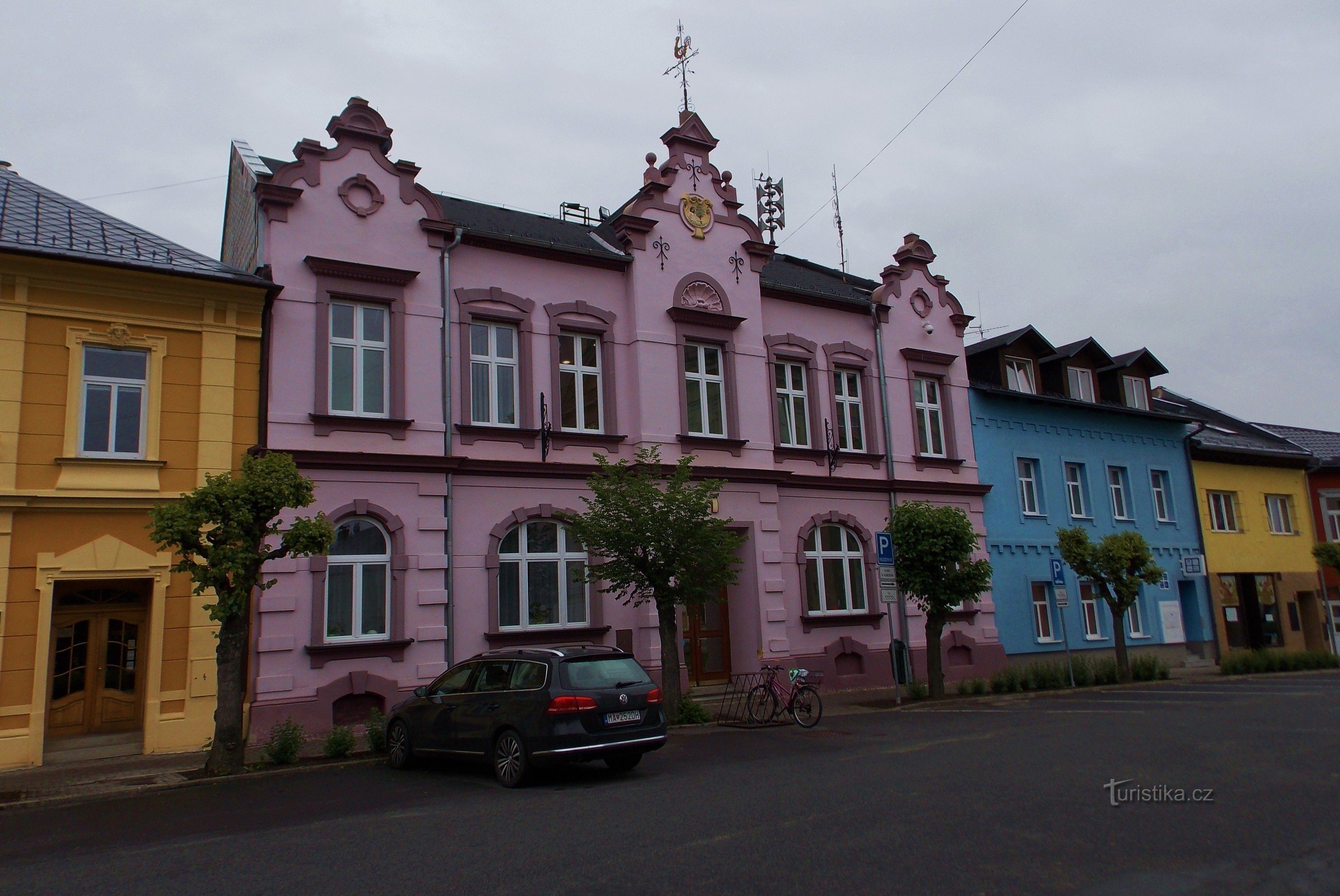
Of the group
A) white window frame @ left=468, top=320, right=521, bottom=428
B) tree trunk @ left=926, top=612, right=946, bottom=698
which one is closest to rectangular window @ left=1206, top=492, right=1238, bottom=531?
tree trunk @ left=926, top=612, right=946, bottom=698

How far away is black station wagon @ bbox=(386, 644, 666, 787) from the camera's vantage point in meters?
10.6

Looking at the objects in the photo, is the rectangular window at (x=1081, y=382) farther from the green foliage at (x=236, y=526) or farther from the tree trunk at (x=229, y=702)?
the tree trunk at (x=229, y=702)

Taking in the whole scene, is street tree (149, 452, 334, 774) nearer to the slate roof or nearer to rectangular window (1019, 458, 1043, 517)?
the slate roof

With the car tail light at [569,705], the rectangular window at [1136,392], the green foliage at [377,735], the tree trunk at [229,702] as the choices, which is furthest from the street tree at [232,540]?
the rectangular window at [1136,392]

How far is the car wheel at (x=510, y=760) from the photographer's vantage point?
10.6m

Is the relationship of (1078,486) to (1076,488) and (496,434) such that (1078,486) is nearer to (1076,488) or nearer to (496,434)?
(1076,488)

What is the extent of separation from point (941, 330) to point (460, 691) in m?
17.7

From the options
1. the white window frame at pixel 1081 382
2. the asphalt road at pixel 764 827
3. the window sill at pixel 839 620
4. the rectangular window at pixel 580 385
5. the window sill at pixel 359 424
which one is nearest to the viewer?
the asphalt road at pixel 764 827

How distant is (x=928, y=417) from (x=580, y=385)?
10036 mm

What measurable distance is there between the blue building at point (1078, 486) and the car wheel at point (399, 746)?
1678 centimetres

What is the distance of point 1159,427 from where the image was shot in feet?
101

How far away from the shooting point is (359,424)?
16.5m

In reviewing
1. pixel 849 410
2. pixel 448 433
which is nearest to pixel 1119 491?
pixel 849 410

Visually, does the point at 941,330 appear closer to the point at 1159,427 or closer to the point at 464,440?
the point at 1159,427
